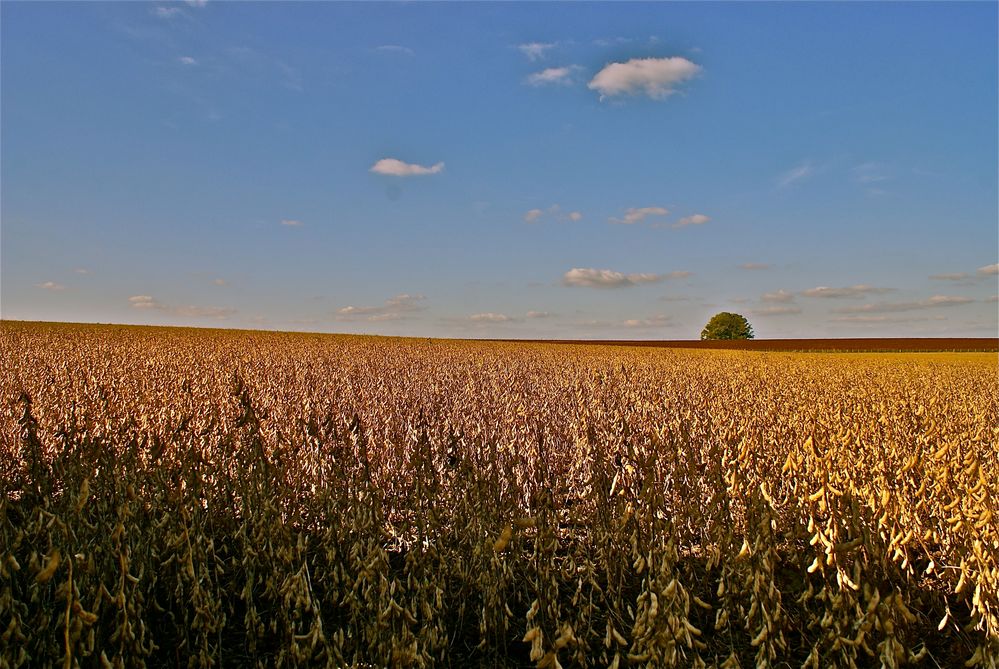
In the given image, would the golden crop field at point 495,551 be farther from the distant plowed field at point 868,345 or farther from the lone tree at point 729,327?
the lone tree at point 729,327

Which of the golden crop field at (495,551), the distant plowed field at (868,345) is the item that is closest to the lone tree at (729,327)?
the distant plowed field at (868,345)

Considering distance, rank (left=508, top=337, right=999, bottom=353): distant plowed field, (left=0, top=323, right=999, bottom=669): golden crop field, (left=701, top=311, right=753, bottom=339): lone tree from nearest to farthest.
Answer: (left=0, top=323, right=999, bottom=669): golden crop field → (left=508, top=337, right=999, bottom=353): distant plowed field → (left=701, top=311, right=753, bottom=339): lone tree

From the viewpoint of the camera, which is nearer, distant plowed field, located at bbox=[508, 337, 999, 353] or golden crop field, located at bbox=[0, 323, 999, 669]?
golden crop field, located at bbox=[0, 323, 999, 669]

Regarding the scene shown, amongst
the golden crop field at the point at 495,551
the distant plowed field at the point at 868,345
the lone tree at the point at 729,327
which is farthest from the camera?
the lone tree at the point at 729,327

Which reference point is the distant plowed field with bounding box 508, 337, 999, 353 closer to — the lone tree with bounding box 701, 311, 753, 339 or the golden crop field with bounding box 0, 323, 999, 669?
the lone tree with bounding box 701, 311, 753, 339

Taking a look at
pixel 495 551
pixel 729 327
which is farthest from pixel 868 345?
pixel 495 551

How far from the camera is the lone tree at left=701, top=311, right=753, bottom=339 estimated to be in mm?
71938

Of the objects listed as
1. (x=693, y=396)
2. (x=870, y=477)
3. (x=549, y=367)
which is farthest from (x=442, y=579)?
(x=549, y=367)

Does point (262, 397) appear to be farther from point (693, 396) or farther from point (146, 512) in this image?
point (693, 396)

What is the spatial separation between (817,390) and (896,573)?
6.60m

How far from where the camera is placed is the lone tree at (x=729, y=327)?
71938mm

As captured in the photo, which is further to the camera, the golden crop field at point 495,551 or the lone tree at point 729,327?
the lone tree at point 729,327

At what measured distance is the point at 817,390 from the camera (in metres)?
9.24

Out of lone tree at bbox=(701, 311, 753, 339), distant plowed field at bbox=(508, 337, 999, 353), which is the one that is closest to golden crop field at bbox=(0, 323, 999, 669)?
distant plowed field at bbox=(508, 337, 999, 353)
